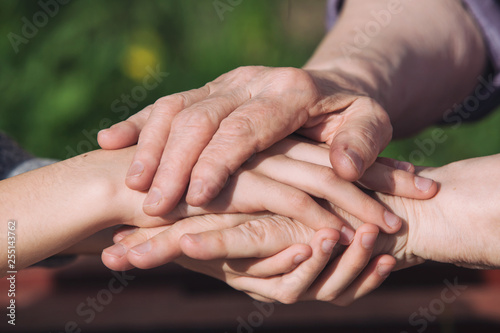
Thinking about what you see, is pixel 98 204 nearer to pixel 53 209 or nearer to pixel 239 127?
pixel 53 209

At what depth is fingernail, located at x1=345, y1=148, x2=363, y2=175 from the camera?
0.99m

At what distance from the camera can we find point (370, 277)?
1142mm

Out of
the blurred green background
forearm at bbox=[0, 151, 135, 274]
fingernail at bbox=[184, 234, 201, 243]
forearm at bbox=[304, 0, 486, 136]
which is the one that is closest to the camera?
fingernail at bbox=[184, 234, 201, 243]

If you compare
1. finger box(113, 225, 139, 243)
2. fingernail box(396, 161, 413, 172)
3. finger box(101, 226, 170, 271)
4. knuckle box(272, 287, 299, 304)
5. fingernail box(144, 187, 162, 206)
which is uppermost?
fingernail box(144, 187, 162, 206)

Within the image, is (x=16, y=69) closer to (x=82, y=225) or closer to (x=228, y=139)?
(x=82, y=225)

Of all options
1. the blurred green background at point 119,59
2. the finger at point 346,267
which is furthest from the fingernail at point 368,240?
the blurred green background at point 119,59

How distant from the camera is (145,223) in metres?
1.12

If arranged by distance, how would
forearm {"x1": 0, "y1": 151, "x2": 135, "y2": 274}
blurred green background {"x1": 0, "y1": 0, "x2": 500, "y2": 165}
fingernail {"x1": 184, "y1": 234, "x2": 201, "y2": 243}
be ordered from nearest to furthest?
fingernail {"x1": 184, "y1": 234, "x2": 201, "y2": 243}
forearm {"x1": 0, "y1": 151, "x2": 135, "y2": 274}
blurred green background {"x1": 0, "y1": 0, "x2": 500, "y2": 165}

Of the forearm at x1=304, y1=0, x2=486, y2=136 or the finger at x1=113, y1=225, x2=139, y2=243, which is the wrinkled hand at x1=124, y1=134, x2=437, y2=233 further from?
the forearm at x1=304, y1=0, x2=486, y2=136

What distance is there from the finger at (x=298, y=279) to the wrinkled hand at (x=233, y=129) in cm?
13

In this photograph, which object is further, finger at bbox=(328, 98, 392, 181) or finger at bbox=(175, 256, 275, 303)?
finger at bbox=(175, 256, 275, 303)

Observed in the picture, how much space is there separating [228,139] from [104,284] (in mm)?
922

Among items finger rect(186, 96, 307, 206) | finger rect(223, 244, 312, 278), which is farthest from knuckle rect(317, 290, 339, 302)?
finger rect(186, 96, 307, 206)

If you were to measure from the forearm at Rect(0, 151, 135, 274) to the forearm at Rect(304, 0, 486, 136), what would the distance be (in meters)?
0.65
